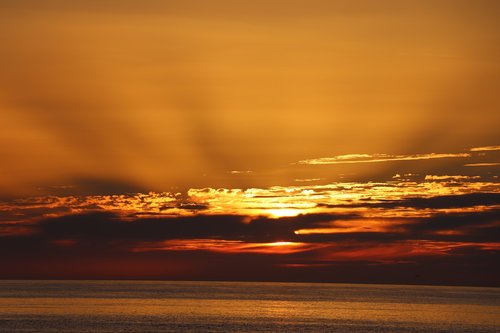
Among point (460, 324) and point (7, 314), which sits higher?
point (7, 314)

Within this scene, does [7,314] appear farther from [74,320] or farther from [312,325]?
[312,325]

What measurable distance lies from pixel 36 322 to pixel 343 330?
2343 inches

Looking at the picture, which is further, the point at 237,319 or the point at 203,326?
the point at 237,319

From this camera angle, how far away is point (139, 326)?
131125mm

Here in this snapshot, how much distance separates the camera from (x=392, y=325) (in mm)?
146625

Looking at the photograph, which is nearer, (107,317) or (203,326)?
(203,326)

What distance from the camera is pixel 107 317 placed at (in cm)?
15425

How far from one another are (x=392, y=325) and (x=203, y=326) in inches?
1567

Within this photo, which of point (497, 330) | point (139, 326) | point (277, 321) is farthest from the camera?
point (277, 321)

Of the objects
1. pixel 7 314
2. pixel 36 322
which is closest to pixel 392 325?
pixel 36 322

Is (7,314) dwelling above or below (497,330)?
above

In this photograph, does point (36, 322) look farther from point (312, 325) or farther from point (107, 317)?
point (312, 325)

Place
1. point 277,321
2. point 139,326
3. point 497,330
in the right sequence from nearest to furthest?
point 139,326 → point 497,330 → point 277,321

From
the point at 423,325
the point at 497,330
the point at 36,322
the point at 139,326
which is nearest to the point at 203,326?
the point at 139,326
